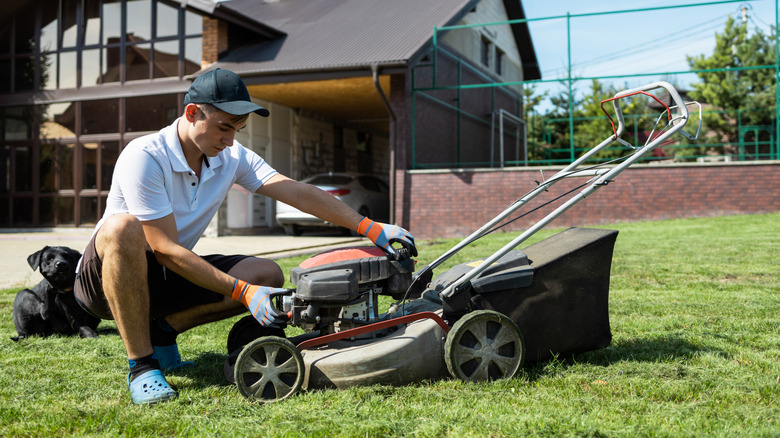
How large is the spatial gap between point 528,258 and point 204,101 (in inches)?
62.6

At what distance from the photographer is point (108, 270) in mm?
2793

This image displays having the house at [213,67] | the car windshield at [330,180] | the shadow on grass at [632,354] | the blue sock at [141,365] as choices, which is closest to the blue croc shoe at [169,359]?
the blue sock at [141,365]

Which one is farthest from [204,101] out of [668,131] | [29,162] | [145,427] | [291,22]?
[29,162]

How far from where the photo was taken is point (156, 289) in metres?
3.04

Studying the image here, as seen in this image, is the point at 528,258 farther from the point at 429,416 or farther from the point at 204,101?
the point at 204,101

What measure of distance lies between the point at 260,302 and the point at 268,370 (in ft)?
0.89

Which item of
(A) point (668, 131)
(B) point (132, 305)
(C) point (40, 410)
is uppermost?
(A) point (668, 131)

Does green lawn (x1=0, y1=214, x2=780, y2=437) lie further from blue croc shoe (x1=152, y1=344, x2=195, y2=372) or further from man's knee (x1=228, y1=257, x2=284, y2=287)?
man's knee (x1=228, y1=257, x2=284, y2=287)

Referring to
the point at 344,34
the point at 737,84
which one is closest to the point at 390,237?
the point at 344,34

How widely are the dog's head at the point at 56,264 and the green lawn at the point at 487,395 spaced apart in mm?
384

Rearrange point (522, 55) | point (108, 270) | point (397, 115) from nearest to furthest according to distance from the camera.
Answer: point (108, 270)
point (397, 115)
point (522, 55)

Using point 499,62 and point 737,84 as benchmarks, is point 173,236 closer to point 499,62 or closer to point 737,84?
point 499,62

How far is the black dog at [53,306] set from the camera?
13.7 feet

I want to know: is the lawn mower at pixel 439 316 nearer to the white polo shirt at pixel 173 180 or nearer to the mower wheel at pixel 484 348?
the mower wheel at pixel 484 348
